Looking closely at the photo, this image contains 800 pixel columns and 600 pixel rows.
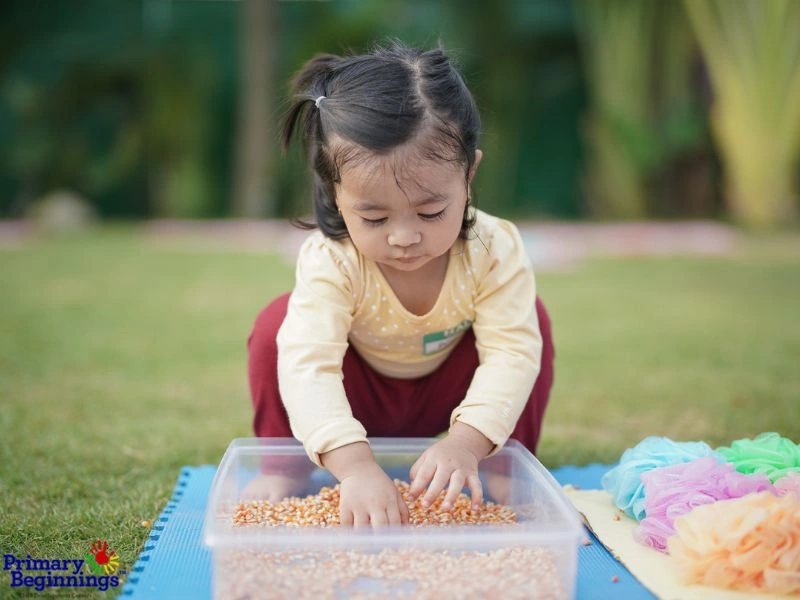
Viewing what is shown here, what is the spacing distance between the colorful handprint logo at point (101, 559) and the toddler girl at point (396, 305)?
0.36 meters

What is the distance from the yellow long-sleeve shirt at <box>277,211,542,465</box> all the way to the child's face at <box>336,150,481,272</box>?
16 cm

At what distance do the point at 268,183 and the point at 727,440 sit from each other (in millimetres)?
6743

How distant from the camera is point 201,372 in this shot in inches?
119

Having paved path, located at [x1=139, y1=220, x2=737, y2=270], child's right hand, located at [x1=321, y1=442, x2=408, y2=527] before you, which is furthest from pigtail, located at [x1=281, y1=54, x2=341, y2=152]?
paved path, located at [x1=139, y1=220, x2=737, y2=270]

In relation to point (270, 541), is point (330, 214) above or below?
above

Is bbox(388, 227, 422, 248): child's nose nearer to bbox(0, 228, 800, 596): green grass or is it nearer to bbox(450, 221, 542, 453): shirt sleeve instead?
bbox(450, 221, 542, 453): shirt sleeve

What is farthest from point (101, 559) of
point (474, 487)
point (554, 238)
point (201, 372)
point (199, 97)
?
point (199, 97)

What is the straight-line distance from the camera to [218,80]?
8781 millimetres

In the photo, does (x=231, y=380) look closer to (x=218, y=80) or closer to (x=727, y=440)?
(x=727, y=440)

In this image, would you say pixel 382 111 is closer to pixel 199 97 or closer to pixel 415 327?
pixel 415 327

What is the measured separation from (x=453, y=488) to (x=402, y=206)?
478 mm

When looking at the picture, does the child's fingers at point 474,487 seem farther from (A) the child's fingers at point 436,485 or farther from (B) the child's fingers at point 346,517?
(B) the child's fingers at point 346,517

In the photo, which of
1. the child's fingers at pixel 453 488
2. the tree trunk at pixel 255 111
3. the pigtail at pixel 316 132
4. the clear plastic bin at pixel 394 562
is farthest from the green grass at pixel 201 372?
the tree trunk at pixel 255 111

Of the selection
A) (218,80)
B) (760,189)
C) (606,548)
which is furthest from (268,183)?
(606,548)
